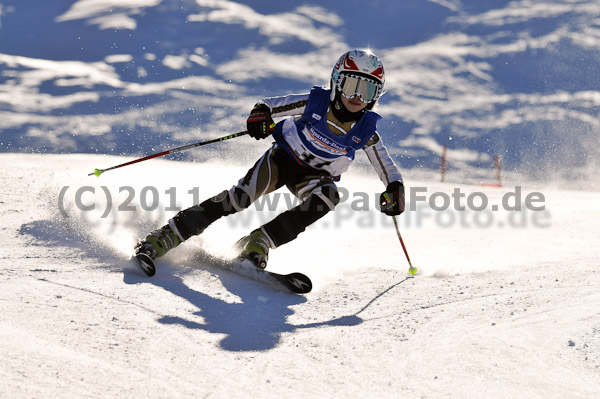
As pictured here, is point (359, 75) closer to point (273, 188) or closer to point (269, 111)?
point (269, 111)

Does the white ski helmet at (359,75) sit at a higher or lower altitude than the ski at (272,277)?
higher

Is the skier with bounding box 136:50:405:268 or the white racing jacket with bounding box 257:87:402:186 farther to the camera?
the white racing jacket with bounding box 257:87:402:186

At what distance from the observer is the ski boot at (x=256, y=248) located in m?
3.99

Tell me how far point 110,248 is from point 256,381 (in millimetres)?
2270

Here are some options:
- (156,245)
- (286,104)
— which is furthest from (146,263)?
(286,104)

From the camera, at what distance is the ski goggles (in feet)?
13.5

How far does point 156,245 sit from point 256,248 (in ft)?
2.27

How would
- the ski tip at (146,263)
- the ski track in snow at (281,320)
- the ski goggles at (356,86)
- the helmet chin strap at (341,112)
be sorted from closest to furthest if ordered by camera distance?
the ski track in snow at (281,320) < the ski tip at (146,263) < the ski goggles at (356,86) < the helmet chin strap at (341,112)

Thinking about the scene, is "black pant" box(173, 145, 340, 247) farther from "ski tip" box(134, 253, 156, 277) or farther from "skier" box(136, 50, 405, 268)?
"ski tip" box(134, 253, 156, 277)

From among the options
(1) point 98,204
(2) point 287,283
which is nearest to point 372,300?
(2) point 287,283

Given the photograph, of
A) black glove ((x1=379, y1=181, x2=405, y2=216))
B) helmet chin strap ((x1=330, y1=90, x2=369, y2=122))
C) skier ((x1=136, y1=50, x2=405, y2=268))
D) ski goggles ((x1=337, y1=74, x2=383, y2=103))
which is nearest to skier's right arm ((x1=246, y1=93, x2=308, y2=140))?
skier ((x1=136, y1=50, x2=405, y2=268))

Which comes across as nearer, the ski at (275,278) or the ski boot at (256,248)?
the ski at (275,278)

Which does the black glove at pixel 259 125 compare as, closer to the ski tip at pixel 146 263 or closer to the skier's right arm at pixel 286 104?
A: the skier's right arm at pixel 286 104

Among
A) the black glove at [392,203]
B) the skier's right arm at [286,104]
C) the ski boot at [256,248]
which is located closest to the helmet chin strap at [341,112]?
the skier's right arm at [286,104]
